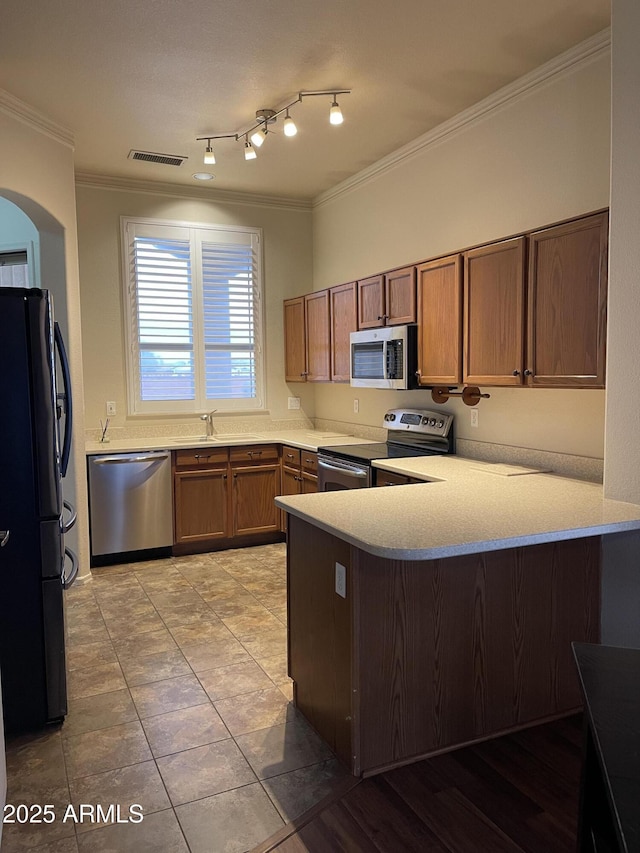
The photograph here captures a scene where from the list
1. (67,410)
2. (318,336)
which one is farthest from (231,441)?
(67,410)

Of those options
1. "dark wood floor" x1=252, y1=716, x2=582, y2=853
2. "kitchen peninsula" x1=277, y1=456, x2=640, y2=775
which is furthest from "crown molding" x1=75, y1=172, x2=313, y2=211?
"dark wood floor" x1=252, y1=716, x2=582, y2=853

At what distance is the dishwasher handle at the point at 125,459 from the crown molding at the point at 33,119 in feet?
6.94

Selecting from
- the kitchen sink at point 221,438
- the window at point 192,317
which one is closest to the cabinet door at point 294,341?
the window at point 192,317

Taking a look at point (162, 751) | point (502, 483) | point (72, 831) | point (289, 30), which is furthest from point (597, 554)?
point (289, 30)

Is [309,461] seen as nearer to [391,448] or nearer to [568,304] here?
[391,448]

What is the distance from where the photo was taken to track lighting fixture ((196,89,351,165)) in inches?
138

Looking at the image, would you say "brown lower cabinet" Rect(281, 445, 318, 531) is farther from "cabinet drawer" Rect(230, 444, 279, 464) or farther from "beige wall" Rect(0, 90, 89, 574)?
"beige wall" Rect(0, 90, 89, 574)

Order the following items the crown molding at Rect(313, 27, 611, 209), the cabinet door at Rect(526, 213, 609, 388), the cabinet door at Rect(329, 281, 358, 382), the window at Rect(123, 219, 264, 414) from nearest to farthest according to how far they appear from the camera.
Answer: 1. the cabinet door at Rect(526, 213, 609, 388)
2. the crown molding at Rect(313, 27, 611, 209)
3. the cabinet door at Rect(329, 281, 358, 382)
4. the window at Rect(123, 219, 264, 414)

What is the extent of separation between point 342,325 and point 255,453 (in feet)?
4.09

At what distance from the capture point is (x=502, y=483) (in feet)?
10.0

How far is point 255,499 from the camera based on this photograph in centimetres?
519

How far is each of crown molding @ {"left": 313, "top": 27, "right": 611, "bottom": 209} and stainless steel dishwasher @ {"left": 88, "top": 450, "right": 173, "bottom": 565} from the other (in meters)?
2.66

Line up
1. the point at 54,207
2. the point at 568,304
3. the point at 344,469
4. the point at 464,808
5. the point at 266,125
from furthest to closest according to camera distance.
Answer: the point at 344,469
the point at 54,207
the point at 266,125
the point at 568,304
the point at 464,808

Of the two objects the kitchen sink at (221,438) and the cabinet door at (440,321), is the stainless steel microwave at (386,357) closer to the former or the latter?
the cabinet door at (440,321)
